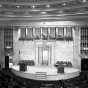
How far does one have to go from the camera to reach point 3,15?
16.6 m

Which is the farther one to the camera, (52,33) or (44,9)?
(52,33)

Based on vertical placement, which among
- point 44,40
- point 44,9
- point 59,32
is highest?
point 44,9

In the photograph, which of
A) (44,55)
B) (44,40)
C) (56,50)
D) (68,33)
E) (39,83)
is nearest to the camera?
(39,83)

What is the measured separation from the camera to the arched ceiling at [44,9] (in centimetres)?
1262

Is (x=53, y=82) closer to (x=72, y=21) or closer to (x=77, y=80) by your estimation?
(x=77, y=80)

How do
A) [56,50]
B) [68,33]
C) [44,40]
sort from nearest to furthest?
[68,33]
[44,40]
[56,50]

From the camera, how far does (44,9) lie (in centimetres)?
1442

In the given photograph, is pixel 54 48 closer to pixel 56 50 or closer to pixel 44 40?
pixel 56 50

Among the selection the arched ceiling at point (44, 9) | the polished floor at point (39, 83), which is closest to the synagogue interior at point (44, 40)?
the arched ceiling at point (44, 9)

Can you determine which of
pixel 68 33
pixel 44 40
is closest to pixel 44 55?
pixel 44 40

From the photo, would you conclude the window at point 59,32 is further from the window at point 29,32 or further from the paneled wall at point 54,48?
the window at point 29,32

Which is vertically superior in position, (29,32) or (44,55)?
(29,32)

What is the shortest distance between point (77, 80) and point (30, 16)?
8.37 m

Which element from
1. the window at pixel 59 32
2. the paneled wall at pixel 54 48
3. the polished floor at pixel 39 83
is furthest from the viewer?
the window at pixel 59 32
